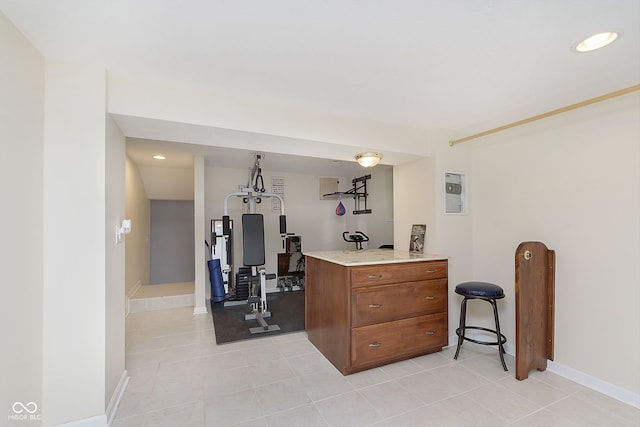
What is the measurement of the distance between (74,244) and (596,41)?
314 cm

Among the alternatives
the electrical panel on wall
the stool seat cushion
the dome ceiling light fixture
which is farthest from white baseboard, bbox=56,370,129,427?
the electrical panel on wall

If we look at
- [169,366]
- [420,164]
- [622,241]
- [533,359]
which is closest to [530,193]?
[622,241]

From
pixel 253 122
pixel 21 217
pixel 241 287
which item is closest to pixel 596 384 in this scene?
pixel 253 122

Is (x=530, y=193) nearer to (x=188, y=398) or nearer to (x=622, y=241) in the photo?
(x=622, y=241)

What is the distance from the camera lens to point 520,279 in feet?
7.38

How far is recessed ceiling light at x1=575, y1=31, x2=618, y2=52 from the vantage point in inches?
57.7

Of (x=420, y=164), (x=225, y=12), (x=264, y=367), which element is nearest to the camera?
(x=225, y=12)

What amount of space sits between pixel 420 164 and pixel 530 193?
104cm

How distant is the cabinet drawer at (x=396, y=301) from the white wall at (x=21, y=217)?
2.00 metres

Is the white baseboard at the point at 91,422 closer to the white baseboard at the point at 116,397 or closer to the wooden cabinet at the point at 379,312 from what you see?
the white baseboard at the point at 116,397

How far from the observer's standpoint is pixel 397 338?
254 centimetres

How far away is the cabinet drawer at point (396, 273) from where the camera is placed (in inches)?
93.6

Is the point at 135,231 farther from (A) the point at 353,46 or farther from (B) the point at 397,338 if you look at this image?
(A) the point at 353,46


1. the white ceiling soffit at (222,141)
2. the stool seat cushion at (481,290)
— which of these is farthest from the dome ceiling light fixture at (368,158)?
the stool seat cushion at (481,290)
